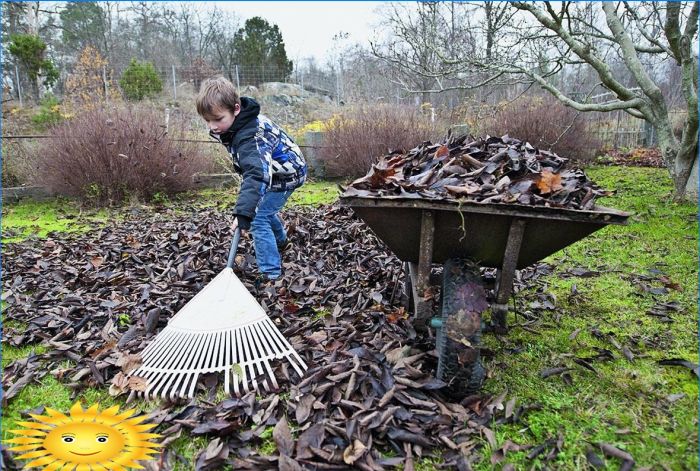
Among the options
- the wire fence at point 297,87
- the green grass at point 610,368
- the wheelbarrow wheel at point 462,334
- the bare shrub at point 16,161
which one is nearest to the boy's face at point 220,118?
the wheelbarrow wheel at point 462,334

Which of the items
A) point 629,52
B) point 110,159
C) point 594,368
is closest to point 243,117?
point 594,368

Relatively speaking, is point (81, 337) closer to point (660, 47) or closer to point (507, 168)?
point (507, 168)

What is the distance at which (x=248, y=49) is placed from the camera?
77.7 feet

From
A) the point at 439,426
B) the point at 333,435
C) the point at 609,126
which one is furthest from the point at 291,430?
the point at 609,126

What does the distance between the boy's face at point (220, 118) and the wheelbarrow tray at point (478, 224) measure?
4.89ft

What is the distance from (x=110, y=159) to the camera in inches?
280

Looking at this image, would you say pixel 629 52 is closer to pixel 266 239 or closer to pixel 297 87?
pixel 266 239

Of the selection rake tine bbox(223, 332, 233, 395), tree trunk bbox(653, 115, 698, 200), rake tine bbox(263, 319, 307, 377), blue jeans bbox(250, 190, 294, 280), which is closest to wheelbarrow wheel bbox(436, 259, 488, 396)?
rake tine bbox(263, 319, 307, 377)

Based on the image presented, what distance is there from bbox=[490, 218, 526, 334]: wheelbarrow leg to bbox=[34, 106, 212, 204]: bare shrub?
6671mm

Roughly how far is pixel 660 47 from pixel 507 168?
18.8ft

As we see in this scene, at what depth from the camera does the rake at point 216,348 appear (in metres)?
2.14

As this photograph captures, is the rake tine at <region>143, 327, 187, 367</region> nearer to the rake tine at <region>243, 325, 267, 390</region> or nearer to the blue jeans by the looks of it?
the rake tine at <region>243, 325, 267, 390</region>

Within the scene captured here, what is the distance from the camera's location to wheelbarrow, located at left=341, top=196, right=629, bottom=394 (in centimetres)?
189

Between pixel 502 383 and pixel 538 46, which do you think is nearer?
pixel 502 383
